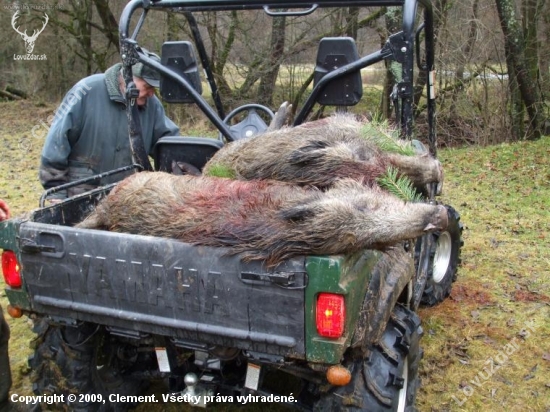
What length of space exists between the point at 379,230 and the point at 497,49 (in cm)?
1039

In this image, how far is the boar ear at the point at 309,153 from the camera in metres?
2.46

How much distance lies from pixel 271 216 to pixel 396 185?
573mm

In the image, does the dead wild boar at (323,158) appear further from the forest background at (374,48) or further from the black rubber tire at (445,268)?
the forest background at (374,48)

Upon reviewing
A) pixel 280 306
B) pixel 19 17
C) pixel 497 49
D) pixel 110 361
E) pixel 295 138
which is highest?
pixel 19 17

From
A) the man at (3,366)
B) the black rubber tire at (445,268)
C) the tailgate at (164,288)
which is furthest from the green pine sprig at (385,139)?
the man at (3,366)

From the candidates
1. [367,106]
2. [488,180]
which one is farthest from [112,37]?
[488,180]

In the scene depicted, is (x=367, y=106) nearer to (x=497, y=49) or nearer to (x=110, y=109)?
(x=497, y=49)

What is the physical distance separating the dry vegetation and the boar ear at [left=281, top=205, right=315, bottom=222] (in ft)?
5.28

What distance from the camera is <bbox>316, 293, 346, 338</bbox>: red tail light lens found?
1953 millimetres

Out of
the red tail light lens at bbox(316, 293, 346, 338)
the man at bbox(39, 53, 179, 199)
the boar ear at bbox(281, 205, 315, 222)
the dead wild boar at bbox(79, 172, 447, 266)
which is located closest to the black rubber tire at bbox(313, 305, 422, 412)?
the red tail light lens at bbox(316, 293, 346, 338)

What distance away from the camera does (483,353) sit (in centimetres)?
360

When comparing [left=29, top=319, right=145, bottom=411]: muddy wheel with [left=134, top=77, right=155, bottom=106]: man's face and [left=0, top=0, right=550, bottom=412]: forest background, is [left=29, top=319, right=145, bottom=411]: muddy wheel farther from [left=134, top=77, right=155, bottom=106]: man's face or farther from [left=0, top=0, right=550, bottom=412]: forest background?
[left=134, top=77, right=155, bottom=106]: man's face

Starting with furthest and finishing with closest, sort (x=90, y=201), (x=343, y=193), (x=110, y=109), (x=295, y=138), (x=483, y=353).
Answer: (x=110, y=109)
(x=483, y=353)
(x=90, y=201)
(x=295, y=138)
(x=343, y=193)

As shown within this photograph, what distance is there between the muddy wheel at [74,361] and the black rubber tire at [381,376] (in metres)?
1.12
